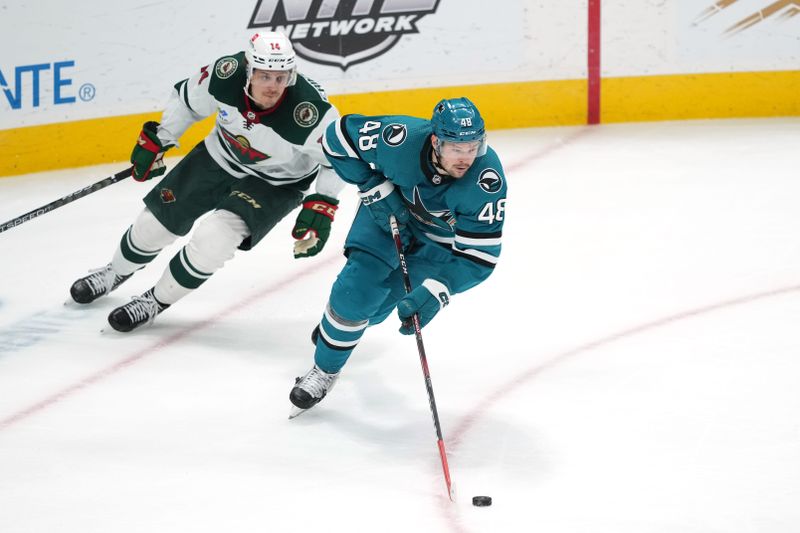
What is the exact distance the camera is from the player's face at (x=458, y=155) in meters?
3.12

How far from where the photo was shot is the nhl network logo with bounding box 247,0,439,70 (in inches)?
245

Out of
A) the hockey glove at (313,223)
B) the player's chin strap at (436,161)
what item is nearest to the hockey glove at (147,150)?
the hockey glove at (313,223)

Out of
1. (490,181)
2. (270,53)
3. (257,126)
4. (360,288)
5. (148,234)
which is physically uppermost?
(270,53)

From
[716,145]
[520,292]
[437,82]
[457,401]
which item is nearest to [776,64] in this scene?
[716,145]

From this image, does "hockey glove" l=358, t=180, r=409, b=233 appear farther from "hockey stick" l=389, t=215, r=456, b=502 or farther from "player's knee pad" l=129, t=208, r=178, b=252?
"player's knee pad" l=129, t=208, r=178, b=252

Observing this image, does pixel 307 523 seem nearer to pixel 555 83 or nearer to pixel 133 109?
pixel 133 109

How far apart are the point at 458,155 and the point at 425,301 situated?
1.29 feet

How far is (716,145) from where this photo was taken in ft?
20.8

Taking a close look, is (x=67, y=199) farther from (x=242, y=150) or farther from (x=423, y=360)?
Result: (x=423, y=360)

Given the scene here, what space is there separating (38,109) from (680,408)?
12.5 feet

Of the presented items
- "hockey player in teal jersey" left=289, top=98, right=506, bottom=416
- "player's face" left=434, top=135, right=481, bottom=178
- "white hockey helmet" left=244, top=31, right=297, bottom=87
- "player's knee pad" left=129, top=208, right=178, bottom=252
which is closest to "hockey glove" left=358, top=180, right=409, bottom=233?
"hockey player in teal jersey" left=289, top=98, right=506, bottom=416

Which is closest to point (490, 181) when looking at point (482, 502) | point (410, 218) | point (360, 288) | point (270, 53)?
point (410, 218)

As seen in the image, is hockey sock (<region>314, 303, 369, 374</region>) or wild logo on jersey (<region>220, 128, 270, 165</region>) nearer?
hockey sock (<region>314, 303, 369, 374</region>)

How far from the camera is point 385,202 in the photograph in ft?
11.3
